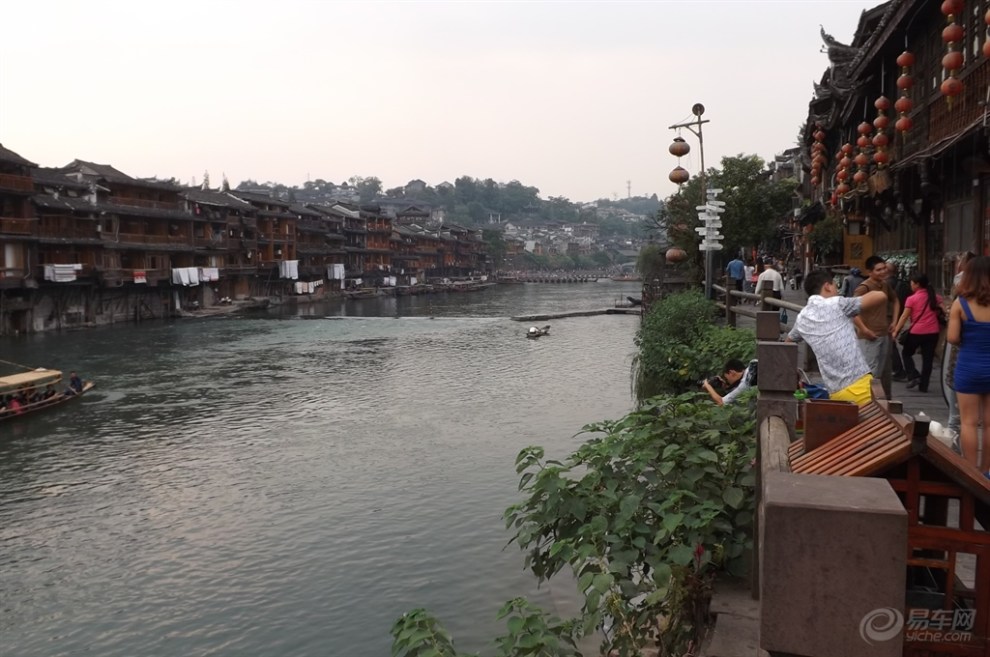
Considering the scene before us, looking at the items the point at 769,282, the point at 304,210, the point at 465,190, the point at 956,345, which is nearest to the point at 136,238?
the point at 304,210

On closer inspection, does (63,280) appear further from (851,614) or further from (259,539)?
(851,614)

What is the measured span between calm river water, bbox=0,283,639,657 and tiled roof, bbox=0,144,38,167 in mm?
11036

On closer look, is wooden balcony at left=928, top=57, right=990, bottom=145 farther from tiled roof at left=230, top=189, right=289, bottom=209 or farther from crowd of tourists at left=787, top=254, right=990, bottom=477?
tiled roof at left=230, top=189, right=289, bottom=209

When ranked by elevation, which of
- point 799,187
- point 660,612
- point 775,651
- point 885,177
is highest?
point 799,187

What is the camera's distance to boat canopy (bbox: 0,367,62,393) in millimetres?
22427

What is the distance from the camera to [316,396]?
26141 mm

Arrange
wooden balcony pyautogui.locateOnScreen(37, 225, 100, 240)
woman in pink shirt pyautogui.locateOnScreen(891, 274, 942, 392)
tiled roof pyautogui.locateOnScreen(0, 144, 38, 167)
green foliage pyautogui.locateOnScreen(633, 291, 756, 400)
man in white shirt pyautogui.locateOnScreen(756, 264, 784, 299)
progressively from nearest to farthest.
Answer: woman in pink shirt pyautogui.locateOnScreen(891, 274, 942, 392)
man in white shirt pyautogui.locateOnScreen(756, 264, 784, 299)
green foliage pyautogui.locateOnScreen(633, 291, 756, 400)
tiled roof pyautogui.locateOnScreen(0, 144, 38, 167)
wooden balcony pyautogui.locateOnScreen(37, 225, 100, 240)

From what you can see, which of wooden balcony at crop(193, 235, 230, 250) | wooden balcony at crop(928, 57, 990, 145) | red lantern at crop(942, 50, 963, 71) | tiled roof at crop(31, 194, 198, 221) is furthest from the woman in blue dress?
wooden balcony at crop(193, 235, 230, 250)

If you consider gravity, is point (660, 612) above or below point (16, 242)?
below

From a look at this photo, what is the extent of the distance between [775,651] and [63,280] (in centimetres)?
4759

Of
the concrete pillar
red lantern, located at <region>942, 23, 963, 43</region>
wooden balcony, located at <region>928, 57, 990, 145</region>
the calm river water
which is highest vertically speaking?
red lantern, located at <region>942, 23, 963, 43</region>

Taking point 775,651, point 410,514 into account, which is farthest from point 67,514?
point 775,651

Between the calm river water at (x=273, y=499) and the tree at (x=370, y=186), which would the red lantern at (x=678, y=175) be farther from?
the tree at (x=370, y=186)

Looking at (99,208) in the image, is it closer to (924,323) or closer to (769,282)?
(769,282)
